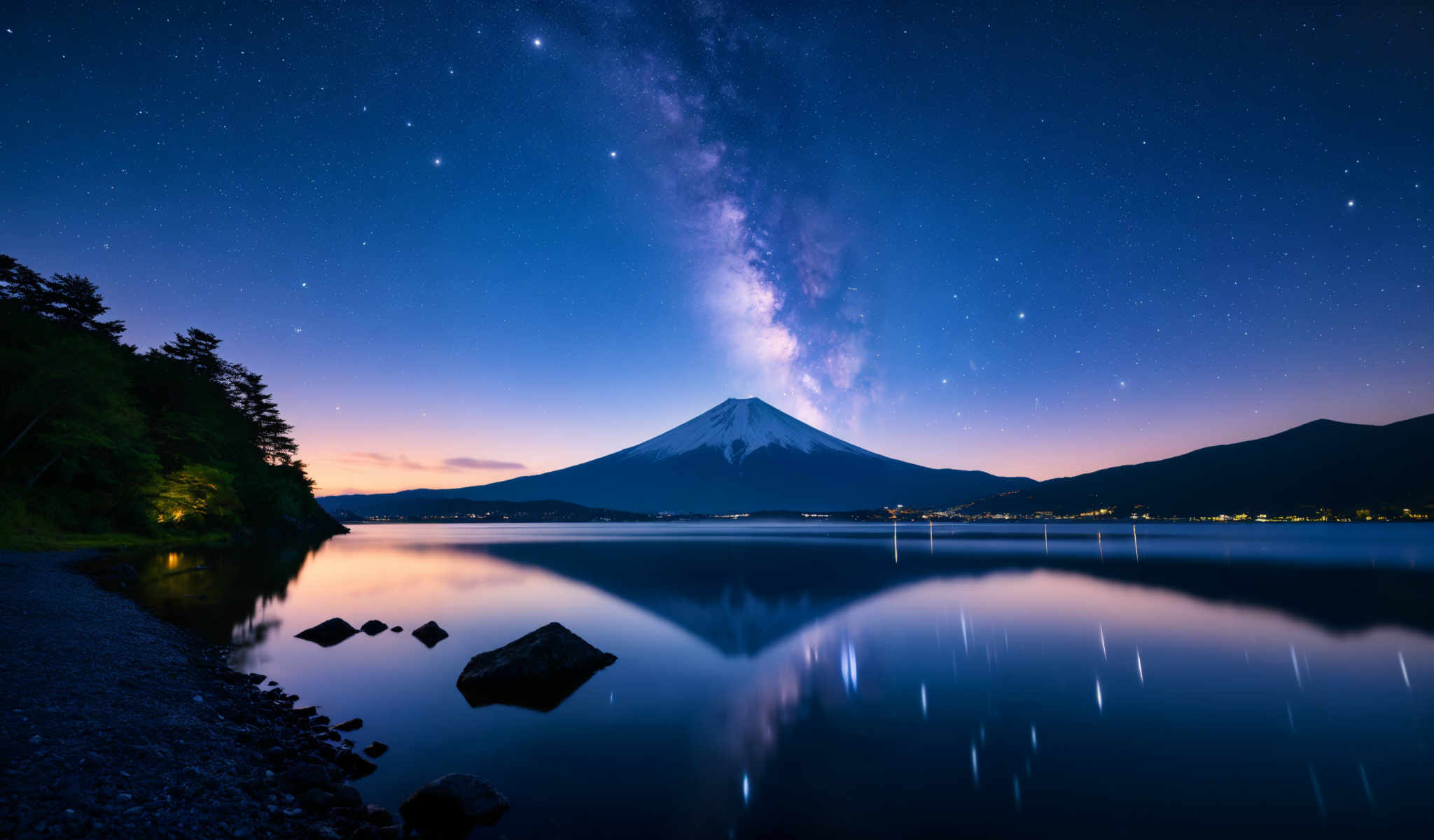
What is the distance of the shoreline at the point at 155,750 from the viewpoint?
5594 mm

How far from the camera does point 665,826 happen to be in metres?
7.49

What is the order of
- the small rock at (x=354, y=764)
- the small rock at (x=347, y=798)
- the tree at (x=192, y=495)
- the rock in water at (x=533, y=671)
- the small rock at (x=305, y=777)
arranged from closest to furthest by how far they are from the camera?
the small rock at (x=347, y=798) < the small rock at (x=305, y=777) < the small rock at (x=354, y=764) < the rock in water at (x=533, y=671) < the tree at (x=192, y=495)

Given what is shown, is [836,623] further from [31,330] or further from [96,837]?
[31,330]

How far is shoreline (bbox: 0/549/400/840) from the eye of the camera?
5594 mm

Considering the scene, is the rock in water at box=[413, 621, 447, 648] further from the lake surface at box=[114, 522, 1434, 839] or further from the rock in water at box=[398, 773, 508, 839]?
the rock in water at box=[398, 773, 508, 839]

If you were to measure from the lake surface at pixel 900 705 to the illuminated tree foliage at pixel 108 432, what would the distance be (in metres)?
11.4

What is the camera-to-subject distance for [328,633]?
18.8 meters

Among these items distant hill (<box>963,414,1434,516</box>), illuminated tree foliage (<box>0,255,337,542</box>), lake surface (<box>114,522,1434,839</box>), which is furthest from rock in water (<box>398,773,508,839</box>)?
distant hill (<box>963,414,1434,516</box>)

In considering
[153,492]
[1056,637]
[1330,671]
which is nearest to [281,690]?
[1056,637]

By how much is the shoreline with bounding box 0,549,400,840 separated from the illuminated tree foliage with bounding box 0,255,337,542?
1158 inches

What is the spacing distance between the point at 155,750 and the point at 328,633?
42.9 feet

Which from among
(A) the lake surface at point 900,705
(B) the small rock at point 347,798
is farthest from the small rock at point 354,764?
(B) the small rock at point 347,798

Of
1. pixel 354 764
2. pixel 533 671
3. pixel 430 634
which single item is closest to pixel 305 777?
pixel 354 764

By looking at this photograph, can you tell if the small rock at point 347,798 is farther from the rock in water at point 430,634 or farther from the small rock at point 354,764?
the rock in water at point 430,634
